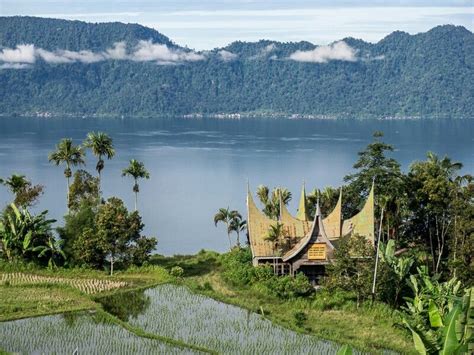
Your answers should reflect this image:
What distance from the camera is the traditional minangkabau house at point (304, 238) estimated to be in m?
36.5

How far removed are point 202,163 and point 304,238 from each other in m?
80.5

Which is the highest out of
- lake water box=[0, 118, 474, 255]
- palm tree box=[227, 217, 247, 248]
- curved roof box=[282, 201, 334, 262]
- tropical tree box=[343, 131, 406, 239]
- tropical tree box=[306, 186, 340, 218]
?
tropical tree box=[343, 131, 406, 239]

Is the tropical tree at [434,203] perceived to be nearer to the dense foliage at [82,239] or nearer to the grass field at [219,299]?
the grass field at [219,299]

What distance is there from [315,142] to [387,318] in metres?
129

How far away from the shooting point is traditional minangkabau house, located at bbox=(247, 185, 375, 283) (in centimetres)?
3650

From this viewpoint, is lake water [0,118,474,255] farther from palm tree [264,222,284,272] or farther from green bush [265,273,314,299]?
green bush [265,273,314,299]

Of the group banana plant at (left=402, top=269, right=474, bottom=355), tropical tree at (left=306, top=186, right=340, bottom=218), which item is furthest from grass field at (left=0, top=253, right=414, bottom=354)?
tropical tree at (left=306, top=186, right=340, bottom=218)

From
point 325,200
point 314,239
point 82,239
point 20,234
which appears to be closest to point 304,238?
point 314,239

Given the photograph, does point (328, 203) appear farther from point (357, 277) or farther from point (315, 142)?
point (315, 142)

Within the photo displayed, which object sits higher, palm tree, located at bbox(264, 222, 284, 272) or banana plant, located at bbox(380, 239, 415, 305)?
palm tree, located at bbox(264, 222, 284, 272)

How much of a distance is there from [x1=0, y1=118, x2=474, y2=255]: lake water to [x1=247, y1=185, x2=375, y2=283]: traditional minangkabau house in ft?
68.1

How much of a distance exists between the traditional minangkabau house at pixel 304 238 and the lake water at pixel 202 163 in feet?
68.1

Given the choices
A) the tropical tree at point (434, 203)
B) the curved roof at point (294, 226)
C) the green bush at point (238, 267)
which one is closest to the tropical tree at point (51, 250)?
the green bush at point (238, 267)

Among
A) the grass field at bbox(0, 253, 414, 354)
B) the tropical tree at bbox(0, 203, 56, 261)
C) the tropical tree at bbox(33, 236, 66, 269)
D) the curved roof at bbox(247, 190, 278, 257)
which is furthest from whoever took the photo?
the tropical tree at bbox(0, 203, 56, 261)
